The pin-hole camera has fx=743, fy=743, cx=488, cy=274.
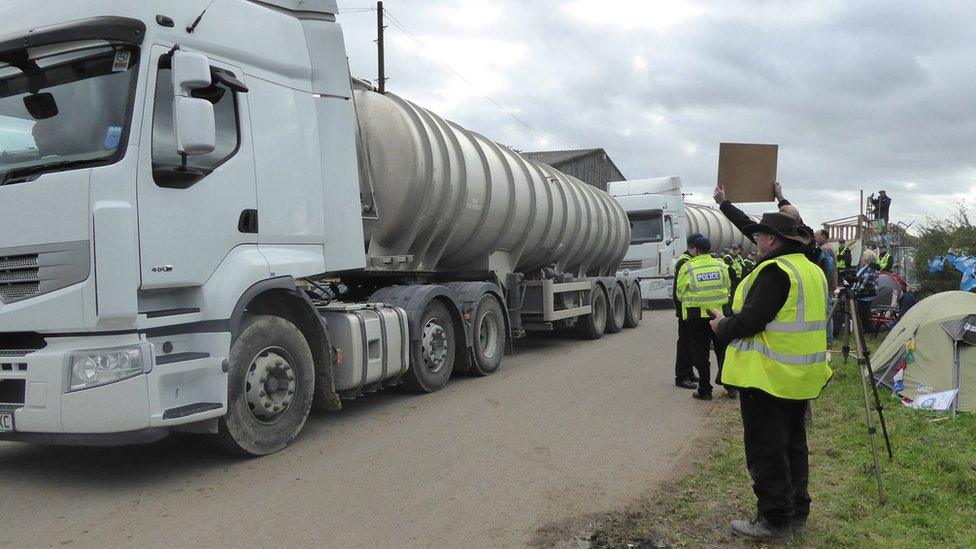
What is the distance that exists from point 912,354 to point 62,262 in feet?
23.3

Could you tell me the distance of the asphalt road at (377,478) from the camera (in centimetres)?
401

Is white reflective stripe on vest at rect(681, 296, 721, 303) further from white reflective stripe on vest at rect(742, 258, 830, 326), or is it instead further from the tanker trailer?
white reflective stripe on vest at rect(742, 258, 830, 326)

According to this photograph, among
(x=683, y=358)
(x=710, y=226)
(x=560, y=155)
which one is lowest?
(x=683, y=358)

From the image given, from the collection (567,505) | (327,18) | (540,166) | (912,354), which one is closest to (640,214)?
(540,166)

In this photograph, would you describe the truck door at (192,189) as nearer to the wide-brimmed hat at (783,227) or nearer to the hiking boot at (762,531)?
the wide-brimmed hat at (783,227)

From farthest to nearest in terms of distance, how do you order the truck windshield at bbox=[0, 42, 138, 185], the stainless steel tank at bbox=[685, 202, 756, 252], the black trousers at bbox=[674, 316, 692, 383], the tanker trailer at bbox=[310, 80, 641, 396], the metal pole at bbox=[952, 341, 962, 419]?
the stainless steel tank at bbox=[685, 202, 756, 252], the black trousers at bbox=[674, 316, 692, 383], the tanker trailer at bbox=[310, 80, 641, 396], the metal pole at bbox=[952, 341, 962, 419], the truck windshield at bbox=[0, 42, 138, 185]

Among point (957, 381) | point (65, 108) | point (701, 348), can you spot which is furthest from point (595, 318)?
point (65, 108)

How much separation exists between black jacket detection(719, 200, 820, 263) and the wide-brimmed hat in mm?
58

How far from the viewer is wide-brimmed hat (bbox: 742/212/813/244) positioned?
3830 millimetres

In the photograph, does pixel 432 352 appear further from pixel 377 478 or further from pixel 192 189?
pixel 192 189

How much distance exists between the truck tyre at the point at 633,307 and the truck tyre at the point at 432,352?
7401mm

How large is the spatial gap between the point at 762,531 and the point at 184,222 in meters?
3.88

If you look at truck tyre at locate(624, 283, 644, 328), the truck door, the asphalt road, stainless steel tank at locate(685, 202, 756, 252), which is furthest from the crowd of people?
stainless steel tank at locate(685, 202, 756, 252)

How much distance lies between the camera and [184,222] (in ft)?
15.8
